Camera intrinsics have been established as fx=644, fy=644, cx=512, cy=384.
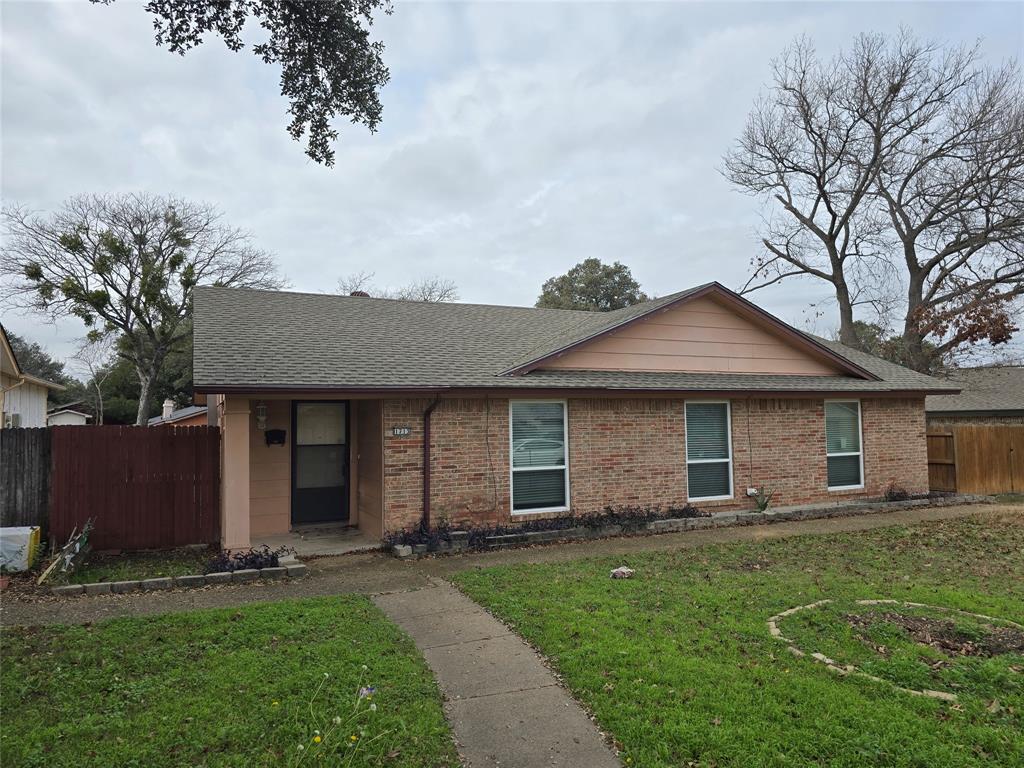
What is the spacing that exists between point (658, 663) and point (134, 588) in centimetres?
578

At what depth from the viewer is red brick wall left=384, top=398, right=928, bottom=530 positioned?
985 centimetres

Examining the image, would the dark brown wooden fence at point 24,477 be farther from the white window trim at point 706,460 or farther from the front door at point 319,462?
the white window trim at point 706,460

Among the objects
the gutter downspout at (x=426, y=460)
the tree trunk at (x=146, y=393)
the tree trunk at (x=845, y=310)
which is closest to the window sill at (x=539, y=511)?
the gutter downspout at (x=426, y=460)

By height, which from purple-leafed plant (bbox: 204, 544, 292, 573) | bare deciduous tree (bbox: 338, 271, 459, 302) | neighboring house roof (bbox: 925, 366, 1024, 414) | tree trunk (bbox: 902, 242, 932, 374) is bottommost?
purple-leafed plant (bbox: 204, 544, 292, 573)

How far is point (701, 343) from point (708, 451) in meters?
2.10

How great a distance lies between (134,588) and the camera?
715 cm

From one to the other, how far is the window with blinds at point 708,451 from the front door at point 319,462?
6278 millimetres

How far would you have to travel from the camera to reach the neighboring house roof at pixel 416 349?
9.43 m

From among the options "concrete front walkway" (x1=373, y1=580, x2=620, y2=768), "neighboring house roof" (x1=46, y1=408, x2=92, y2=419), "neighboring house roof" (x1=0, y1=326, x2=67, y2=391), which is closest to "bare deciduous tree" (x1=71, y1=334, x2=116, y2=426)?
"neighboring house roof" (x1=46, y1=408, x2=92, y2=419)

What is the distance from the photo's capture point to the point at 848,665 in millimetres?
4824

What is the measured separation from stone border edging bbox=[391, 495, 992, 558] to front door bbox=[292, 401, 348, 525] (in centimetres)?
275

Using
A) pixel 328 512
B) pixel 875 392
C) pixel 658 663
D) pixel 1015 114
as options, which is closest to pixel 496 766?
pixel 658 663

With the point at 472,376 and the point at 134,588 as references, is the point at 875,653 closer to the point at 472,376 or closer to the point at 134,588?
the point at 472,376

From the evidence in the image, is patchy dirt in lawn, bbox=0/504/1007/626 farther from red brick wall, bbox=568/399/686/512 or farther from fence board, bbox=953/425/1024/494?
fence board, bbox=953/425/1024/494
